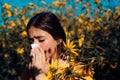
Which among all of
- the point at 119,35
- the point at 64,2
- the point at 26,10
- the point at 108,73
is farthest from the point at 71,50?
the point at 64,2

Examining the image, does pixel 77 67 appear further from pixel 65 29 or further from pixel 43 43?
pixel 65 29

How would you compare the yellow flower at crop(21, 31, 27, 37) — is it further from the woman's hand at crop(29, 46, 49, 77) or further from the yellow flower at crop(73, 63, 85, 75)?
the yellow flower at crop(73, 63, 85, 75)

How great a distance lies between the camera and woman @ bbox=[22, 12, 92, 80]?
1.55 meters

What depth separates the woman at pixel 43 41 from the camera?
156 cm

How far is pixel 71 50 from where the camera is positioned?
113 centimetres

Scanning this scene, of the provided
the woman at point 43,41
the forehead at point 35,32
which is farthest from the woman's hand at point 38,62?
the forehead at point 35,32

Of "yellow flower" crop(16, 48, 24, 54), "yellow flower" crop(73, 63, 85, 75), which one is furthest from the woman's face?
"yellow flower" crop(16, 48, 24, 54)

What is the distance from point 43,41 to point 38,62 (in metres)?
0.25

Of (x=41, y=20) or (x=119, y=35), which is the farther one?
(x=119, y=35)

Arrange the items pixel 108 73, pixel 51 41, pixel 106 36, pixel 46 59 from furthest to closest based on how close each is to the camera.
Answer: pixel 106 36
pixel 108 73
pixel 51 41
pixel 46 59

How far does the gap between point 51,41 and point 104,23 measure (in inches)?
136

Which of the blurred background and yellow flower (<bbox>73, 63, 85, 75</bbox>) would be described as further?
the blurred background

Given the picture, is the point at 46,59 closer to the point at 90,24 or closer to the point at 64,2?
the point at 90,24

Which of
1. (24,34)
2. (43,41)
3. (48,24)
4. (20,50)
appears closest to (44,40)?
(43,41)
